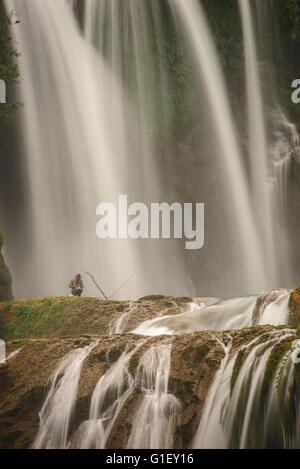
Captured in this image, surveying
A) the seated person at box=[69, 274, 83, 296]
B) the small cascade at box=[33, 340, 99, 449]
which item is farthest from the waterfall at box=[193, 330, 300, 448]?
the seated person at box=[69, 274, 83, 296]

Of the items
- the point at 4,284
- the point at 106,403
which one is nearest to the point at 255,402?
the point at 106,403

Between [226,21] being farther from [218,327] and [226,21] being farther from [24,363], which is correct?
[24,363]

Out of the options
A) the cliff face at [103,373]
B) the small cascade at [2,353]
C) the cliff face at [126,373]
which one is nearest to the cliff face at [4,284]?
the small cascade at [2,353]

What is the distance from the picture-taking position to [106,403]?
17.3ft

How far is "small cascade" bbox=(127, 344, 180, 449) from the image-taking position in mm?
4805

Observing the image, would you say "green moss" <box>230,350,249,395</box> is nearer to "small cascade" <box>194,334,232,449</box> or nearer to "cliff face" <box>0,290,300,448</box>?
"cliff face" <box>0,290,300,448</box>

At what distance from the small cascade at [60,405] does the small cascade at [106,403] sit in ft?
0.81

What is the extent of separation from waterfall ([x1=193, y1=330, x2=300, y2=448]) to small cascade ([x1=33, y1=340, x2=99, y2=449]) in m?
1.67

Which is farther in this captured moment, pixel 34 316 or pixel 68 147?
pixel 68 147

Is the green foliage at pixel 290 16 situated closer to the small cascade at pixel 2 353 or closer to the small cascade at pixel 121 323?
the small cascade at pixel 121 323

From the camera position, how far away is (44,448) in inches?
200

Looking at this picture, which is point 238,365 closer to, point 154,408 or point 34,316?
point 154,408

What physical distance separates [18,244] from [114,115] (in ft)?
22.0

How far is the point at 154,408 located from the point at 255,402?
123cm
